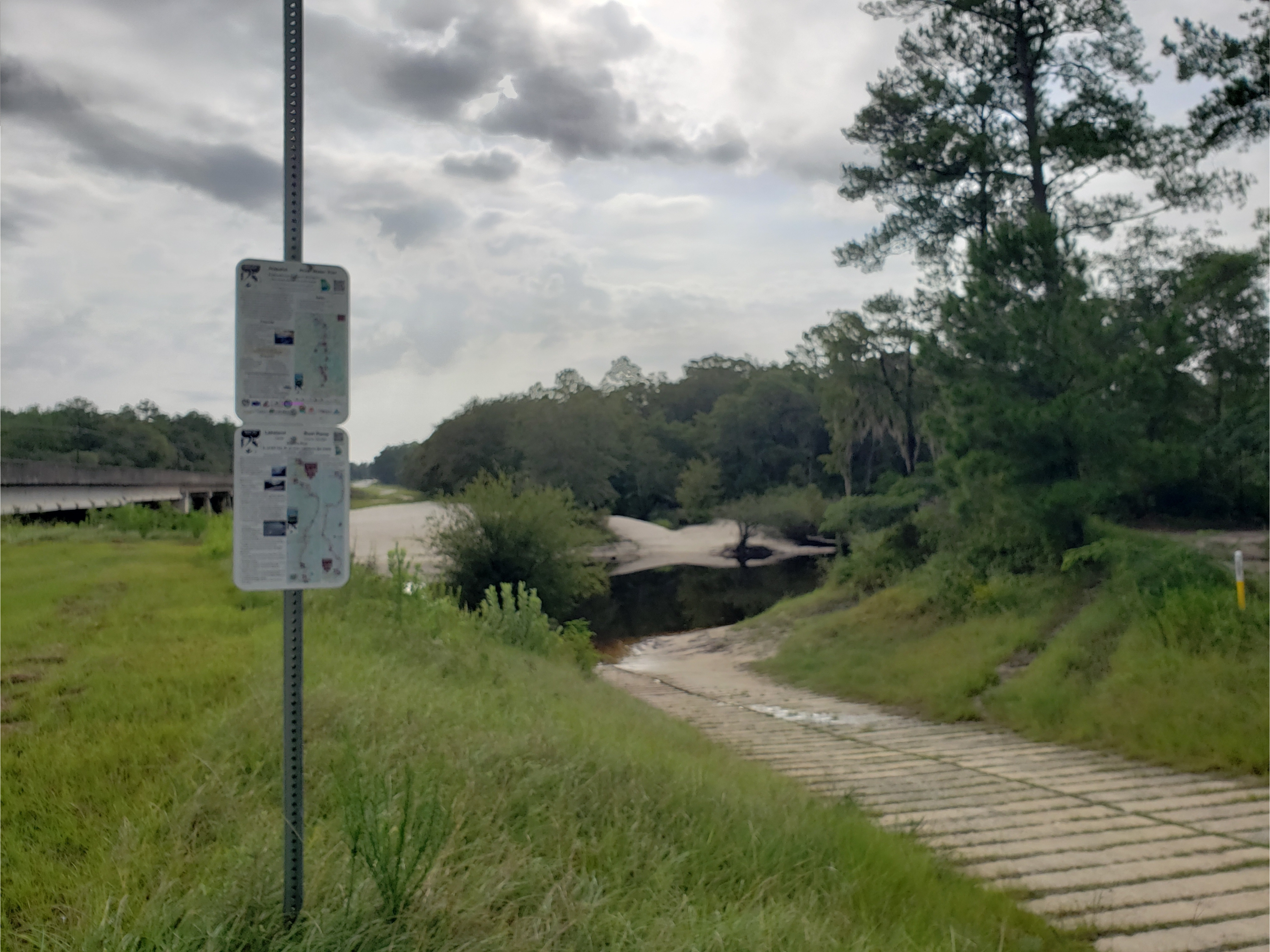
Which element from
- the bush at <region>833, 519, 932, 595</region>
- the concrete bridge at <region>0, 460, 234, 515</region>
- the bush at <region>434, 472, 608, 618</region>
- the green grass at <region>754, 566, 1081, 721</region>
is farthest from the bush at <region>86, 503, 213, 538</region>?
the bush at <region>833, 519, 932, 595</region>

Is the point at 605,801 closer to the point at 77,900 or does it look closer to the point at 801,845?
the point at 801,845

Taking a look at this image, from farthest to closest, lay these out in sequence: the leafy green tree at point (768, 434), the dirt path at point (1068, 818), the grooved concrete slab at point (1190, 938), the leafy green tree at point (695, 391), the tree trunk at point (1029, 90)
→ the leafy green tree at point (695, 391) < the leafy green tree at point (768, 434) < the tree trunk at point (1029, 90) < the dirt path at point (1068, 818) < the grooved concrete slab at point (1190, 938)

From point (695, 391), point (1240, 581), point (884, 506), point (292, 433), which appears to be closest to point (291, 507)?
point (292, 433)

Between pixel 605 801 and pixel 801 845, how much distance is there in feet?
2.83

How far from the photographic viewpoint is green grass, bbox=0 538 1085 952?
2822 mm

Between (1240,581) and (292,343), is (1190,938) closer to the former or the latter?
(292,343)

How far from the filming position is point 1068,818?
5492 millimetres

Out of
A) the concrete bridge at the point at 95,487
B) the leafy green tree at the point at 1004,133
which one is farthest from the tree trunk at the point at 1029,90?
the concrete bridge at the point at 95,487

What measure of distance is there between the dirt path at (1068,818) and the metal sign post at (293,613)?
10.3 feet

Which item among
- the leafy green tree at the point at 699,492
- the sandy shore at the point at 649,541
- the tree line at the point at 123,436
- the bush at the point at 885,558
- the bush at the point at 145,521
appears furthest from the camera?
the leafy green tree at the point at 699,492

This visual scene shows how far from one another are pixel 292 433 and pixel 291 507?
0.70ft

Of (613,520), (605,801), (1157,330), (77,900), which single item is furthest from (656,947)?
(613,520)

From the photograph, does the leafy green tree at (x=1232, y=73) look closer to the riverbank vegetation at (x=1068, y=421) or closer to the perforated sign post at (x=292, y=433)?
the riverbank vegetation at (x=1068, y=421)

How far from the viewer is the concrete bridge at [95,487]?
55.6ft
